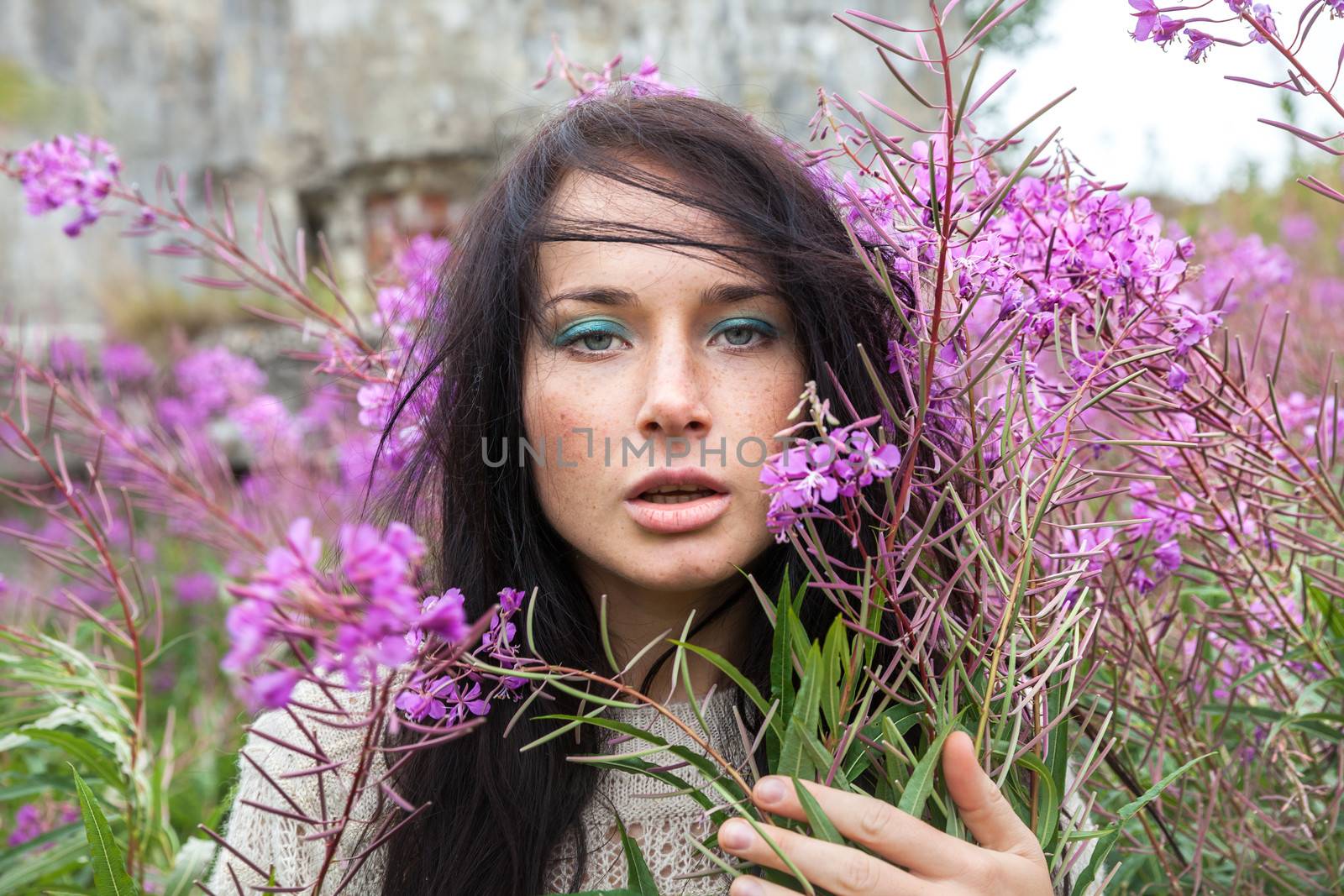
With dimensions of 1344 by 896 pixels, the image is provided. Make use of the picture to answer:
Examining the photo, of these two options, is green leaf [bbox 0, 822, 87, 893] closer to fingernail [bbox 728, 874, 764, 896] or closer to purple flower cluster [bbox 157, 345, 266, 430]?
fingernail [bbox 728, 874, 764, 896]

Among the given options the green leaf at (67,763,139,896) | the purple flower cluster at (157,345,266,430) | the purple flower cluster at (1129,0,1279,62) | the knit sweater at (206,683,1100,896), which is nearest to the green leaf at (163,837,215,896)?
the knit sweater at (206,683,1100,896)

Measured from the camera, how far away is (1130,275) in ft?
3.20

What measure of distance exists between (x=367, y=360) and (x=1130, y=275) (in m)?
0.95

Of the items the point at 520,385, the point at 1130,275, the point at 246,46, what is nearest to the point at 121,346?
the point at 246,46

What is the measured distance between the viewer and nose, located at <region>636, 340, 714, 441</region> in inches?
41.3

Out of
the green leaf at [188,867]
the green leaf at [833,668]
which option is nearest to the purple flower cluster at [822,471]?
the green leaf at [833,668]

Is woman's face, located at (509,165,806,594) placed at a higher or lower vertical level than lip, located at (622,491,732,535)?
higher

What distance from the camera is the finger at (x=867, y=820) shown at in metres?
0.81

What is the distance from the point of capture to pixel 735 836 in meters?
0.80

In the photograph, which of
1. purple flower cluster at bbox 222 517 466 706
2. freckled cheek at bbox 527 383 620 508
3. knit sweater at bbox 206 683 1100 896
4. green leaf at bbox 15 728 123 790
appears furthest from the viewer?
green leaf at bbox 15 728 123 790

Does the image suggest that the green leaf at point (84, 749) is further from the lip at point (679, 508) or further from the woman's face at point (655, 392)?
the lip at point (679, 508)

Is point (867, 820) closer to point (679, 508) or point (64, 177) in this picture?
point (679, 508)

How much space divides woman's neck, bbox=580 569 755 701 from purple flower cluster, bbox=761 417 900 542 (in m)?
0.47

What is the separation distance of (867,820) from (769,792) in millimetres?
76
